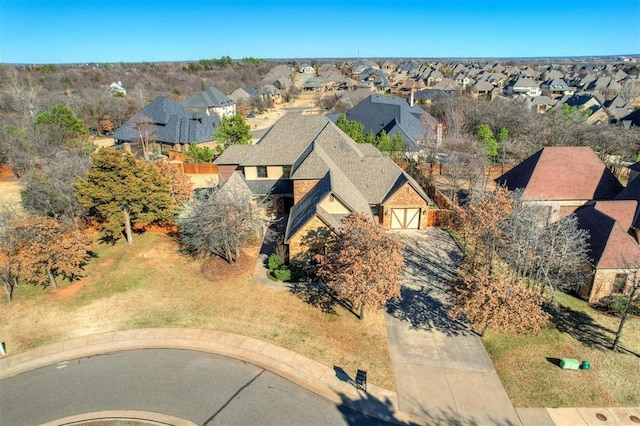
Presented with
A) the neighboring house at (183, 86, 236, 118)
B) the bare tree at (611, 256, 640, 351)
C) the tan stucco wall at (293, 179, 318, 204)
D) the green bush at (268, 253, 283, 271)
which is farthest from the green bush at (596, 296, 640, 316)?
the neighboring house at (183, 86, 236, 118)

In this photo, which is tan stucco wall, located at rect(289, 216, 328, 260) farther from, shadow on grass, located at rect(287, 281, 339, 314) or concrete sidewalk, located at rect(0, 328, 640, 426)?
concrete sidewalk, located at rect(0, 328, 640, 426)

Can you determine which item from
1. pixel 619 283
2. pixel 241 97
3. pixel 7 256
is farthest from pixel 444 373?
pixel 241 97

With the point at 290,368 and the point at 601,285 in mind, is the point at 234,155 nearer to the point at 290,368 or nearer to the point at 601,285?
the point at 290,368

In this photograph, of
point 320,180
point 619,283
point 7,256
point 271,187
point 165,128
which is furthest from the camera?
point 165,128

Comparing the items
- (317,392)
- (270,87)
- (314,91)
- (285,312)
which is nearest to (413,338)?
(317,392)

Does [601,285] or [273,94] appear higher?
[273,94]

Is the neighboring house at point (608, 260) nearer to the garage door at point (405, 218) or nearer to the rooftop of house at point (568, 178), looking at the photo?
the rooftop of house at point (568, 178)

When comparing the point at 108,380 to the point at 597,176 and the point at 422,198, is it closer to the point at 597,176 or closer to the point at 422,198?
the point at 422,198

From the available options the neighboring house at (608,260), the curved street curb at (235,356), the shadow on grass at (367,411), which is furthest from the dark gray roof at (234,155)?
the neighboring house at (608,260)
